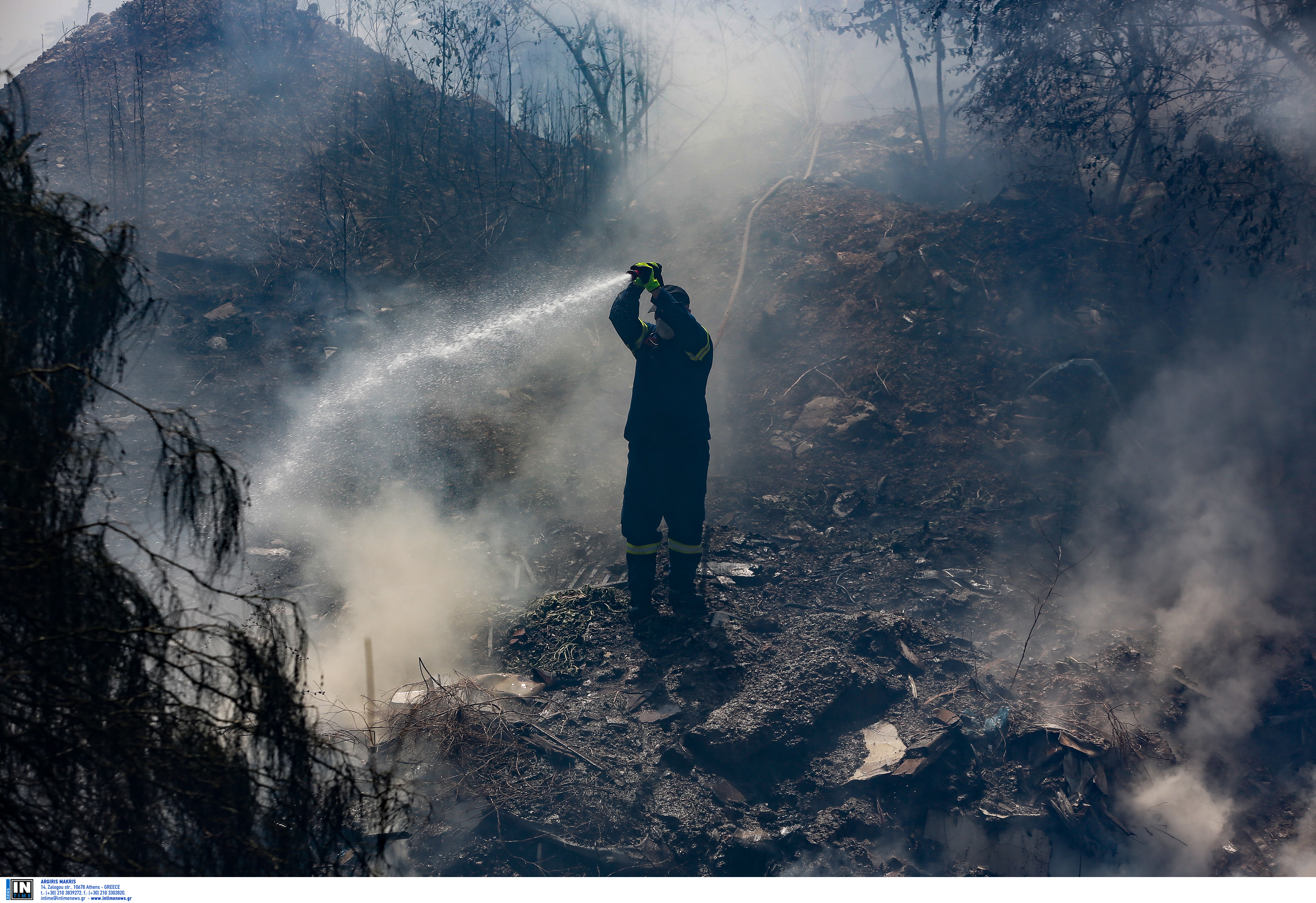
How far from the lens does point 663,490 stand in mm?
4996

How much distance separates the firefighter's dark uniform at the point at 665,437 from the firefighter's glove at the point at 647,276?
5 cm

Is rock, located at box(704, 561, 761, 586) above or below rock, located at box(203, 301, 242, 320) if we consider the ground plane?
below

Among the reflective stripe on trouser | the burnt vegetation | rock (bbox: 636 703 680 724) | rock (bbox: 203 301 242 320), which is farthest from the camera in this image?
rock (bbox: 203 301 242 320)

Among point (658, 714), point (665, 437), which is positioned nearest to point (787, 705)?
point (658, 714)

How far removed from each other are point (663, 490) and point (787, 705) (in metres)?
1.65

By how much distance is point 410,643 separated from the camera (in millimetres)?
4848

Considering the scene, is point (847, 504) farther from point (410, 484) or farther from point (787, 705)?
point (410, 484)

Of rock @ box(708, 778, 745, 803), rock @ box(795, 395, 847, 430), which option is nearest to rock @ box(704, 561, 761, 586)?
rock @ box(708, 778, 745, 803)

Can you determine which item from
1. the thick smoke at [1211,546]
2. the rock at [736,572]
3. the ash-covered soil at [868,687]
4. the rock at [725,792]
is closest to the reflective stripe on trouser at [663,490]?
the ash-covered soil at [868,687]

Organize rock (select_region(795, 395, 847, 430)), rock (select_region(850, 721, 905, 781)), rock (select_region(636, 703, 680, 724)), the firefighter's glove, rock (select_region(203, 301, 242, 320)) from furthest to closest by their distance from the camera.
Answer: rock (select_region(203, 301, 242, 320)), rock (select_region(795, 395, 847, 430)), the firefighter's glove, rock (select_region(636, 703, 680, 724)), rock (select_region(850, 721, 905, 781))

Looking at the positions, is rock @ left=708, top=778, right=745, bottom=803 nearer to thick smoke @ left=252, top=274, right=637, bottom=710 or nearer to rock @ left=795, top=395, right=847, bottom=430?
thick smoke @ left=252, top=274, right=637, bottom=710

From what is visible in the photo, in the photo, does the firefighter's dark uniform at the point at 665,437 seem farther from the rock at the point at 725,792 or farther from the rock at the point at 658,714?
A: the rock at the point at 725,792

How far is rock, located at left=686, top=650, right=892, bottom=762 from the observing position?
408 centimetres

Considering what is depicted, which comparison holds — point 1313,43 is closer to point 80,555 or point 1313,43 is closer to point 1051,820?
point 1051,820
